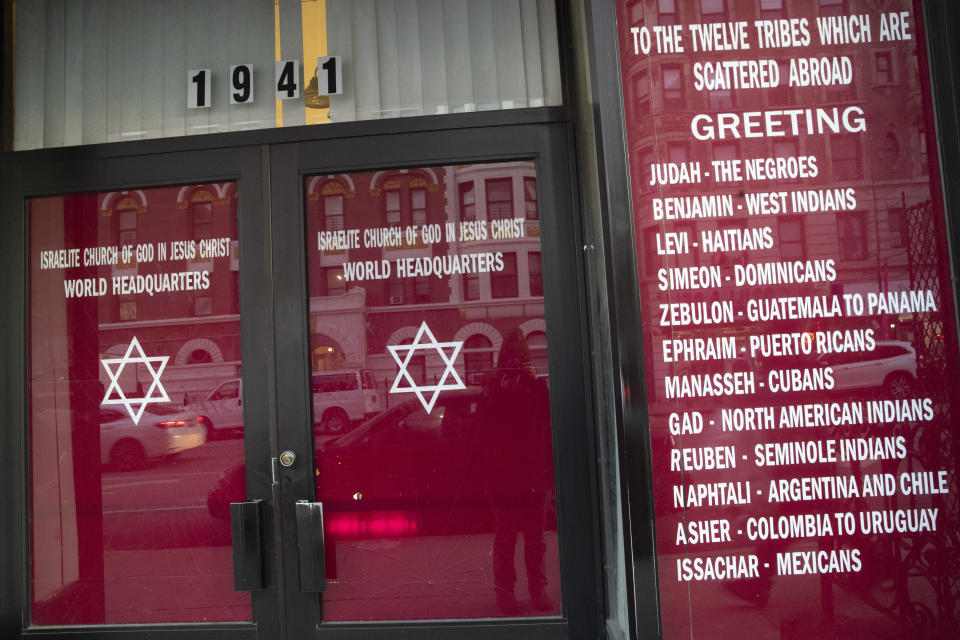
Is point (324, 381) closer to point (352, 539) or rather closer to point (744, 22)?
point (352, 539)

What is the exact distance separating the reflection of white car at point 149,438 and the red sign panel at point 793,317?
2164 millimetres

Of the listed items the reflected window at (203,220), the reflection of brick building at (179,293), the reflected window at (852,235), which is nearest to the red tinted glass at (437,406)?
the reflection of brick building at (179,293)

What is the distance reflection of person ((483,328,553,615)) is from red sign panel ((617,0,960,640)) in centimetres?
66

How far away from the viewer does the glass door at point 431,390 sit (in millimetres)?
3086

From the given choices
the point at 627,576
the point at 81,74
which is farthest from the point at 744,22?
the point at 81,74

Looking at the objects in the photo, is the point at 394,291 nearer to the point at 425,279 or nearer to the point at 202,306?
the point at 425,279

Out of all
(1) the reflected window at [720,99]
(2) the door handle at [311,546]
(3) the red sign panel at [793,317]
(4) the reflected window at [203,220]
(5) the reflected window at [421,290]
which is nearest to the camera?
(3) the red sign panel at [793,317]

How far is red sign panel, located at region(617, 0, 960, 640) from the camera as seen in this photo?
2.58 meters

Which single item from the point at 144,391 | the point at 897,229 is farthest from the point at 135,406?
the point at 897,229

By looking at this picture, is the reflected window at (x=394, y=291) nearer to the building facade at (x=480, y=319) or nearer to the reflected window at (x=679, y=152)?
the building facade at (x=480, y=319)

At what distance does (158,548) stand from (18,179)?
6.43ft

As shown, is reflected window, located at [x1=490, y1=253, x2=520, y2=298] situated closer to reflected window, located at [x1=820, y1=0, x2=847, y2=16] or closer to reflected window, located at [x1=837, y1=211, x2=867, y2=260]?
reflected window, located at [x1=837, y1=211, x2=867, y2=260]

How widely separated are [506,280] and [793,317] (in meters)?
1.24

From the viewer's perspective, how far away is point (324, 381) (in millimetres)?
3193
